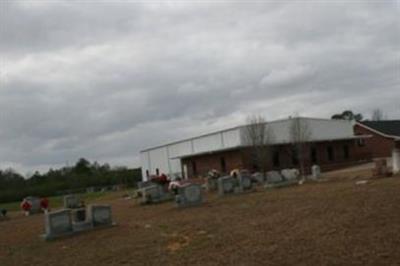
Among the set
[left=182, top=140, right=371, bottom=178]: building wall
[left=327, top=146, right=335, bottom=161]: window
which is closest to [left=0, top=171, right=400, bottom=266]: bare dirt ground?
[left=182, top=140, right=371, bottom=178]: building wall

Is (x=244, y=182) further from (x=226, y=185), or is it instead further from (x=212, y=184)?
(x=212, y=184)

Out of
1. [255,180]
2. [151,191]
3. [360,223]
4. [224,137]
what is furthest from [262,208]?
[224,137]

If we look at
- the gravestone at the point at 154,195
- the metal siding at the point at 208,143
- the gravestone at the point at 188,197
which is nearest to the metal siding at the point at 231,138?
the metal siding at the point at 208,143

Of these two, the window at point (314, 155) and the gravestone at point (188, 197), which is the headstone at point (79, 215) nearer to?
the gravestone at point (188, 197)

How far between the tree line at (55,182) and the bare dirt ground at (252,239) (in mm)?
54255

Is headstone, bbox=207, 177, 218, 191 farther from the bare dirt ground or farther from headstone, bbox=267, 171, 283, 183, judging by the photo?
the bare dirt ground

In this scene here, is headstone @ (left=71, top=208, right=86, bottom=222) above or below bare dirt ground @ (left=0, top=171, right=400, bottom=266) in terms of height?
above

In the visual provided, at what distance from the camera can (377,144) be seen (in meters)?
66.6

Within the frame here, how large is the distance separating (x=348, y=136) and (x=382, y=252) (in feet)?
186

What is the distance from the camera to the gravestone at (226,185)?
32.0 metres

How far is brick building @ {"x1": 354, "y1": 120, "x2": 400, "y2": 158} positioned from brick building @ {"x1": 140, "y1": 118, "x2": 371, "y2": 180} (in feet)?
2.52

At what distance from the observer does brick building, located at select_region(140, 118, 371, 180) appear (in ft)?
188

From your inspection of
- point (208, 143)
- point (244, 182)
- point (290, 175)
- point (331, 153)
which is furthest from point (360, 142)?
point (244, 182)

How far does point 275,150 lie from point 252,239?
44.1 metres
